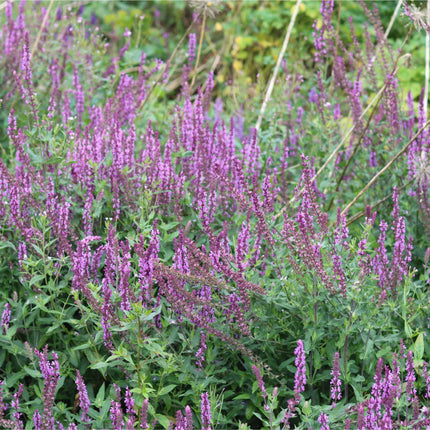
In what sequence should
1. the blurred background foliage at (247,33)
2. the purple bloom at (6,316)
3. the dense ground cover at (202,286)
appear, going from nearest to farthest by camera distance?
the dense ground cover at (202,286), the purple bloom at (6,316), the blurred background foliage at (247,33)

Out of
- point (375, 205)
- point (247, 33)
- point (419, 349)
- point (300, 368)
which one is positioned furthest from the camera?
point (247, 33)

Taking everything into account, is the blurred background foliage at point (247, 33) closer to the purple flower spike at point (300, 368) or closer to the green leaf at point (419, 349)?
the green leaf at point (419, 349)

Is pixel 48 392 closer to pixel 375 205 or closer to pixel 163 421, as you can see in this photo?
pixel 163 421

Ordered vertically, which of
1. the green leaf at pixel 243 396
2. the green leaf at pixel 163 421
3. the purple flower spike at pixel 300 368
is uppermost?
the purple flower spike at pixel 300 368

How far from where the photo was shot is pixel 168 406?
275 cm

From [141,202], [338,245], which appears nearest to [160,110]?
[141,202]

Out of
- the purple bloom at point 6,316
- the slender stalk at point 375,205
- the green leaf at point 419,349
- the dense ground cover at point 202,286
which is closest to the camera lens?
the dense ground cover at point 202,286

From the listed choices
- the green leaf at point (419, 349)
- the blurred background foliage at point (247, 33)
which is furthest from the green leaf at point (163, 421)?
the blurred background foliage at point (247, 33)

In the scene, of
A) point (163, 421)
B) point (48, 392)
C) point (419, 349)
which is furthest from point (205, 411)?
point (419, 349)

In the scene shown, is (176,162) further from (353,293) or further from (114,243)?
(353,293)

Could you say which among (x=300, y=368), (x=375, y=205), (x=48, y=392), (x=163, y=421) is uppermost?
(x=375, y=205)

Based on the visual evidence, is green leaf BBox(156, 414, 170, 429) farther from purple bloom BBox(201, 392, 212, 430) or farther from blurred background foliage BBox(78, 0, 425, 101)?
blurred background foliage BBox(78, 0, 425, 101)

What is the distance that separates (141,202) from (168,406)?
91 centimetres

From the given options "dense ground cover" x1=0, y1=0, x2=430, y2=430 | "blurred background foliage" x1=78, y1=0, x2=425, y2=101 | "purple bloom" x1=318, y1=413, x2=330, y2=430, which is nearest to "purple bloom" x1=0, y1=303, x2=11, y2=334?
"dense ground cover" x1=0, y1=0, x2=430, y2=430
